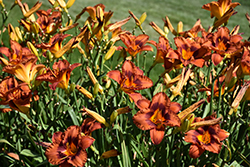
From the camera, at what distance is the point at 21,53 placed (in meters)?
1.50

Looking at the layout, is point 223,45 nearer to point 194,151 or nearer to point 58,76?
point 194,151

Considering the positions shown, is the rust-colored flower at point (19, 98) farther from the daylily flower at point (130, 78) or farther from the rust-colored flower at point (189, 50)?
the rust-colored flower at point (189, 50)

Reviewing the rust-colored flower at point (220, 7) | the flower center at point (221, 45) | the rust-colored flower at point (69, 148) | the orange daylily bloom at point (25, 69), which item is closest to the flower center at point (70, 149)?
the rust-colored flower at point (69, 148)

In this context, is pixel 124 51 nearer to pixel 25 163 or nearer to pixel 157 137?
pixel 157 137

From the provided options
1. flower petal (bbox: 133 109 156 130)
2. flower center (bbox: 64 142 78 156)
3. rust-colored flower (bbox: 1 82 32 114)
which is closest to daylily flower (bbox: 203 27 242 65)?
flower petal (bbox: 133 109 156 130)

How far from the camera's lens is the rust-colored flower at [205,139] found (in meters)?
1.15

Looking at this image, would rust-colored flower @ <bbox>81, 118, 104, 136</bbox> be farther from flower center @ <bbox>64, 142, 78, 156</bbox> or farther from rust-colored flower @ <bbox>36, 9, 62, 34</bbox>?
rust-colored flower @ <bbox>36, 9, 62, 34</bbox>

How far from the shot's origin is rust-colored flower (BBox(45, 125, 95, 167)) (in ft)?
3.52

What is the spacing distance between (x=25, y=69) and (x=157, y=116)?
2.19 ft

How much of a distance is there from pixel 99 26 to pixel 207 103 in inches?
32.5

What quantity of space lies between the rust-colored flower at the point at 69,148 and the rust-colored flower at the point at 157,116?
0.23m

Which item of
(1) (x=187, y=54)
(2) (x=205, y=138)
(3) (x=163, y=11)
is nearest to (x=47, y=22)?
(1) (x=187, y=54)

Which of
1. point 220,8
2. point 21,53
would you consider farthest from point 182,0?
point 21,53

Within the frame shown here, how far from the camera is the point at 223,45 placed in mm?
1409
